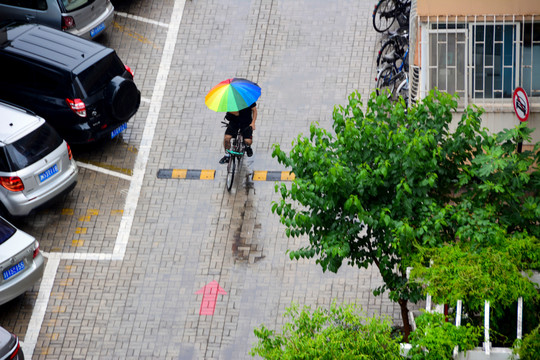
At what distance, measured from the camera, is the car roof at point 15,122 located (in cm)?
1597

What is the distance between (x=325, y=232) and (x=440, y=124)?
6.16 feet

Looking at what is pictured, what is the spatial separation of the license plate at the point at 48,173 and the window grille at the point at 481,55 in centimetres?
631

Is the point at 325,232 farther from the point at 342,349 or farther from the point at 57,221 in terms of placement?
the point at 57,221

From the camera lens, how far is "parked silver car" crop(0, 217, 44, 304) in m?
14.5

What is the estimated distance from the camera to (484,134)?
11094mm

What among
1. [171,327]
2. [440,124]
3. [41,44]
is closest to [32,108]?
[41,44]

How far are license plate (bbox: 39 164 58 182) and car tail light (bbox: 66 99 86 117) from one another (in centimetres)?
134

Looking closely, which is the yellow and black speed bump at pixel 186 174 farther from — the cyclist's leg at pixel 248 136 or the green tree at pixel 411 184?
the green tree at pixel 411 184

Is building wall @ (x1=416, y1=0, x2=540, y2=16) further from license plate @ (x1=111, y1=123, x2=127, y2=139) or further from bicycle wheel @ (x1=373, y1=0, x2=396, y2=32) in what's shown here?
license plate @ (x1=111, y1=123, x2=127, y2=139)

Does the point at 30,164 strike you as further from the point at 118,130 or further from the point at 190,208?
the point at 190,208

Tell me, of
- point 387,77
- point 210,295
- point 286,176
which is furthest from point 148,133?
point 387,77

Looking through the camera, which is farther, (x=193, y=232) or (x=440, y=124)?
(x=193, y=232)

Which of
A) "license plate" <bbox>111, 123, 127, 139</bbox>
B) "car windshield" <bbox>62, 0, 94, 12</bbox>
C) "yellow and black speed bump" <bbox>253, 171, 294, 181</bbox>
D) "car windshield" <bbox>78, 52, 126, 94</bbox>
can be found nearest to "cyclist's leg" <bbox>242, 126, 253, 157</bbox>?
"yellow and black speed bump" <bbox>253, 171, 294, 181</bbox>

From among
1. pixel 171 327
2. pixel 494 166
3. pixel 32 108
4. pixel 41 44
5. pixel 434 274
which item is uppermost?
pixel 41 44
